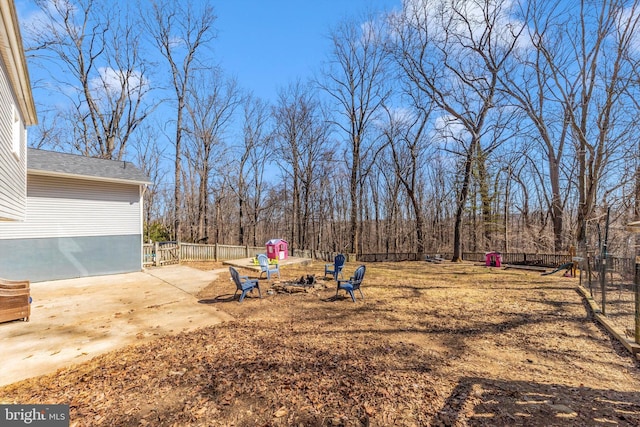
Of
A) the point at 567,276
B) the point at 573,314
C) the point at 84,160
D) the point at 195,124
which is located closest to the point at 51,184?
the point at 84,160

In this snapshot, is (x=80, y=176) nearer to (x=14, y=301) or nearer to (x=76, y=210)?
(x=76, y=210)

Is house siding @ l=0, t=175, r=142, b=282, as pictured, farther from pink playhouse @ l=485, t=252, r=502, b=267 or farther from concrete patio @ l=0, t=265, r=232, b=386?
pink playhouse @ l=485, t=252, r=502, b=267

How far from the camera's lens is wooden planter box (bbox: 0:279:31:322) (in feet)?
17.1

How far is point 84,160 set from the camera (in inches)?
448

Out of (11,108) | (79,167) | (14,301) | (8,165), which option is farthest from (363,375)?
(79,167)

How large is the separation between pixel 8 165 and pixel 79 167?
19.7 feet

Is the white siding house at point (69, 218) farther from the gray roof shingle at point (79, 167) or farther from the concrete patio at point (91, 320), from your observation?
the concrete patio at point (91, 320)

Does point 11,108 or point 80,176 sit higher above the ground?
point 11,108

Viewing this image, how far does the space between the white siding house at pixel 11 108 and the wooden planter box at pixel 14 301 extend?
53.0 inches

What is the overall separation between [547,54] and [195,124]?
72.7 ft

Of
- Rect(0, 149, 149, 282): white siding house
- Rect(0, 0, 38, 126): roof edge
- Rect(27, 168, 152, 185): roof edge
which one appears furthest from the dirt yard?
Rect(27, 168, 152, 185): roof edge

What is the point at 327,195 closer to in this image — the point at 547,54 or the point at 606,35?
the point at 547,54

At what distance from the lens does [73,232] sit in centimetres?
999

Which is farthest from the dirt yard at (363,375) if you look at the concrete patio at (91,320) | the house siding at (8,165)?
the house siding at (8,165)
